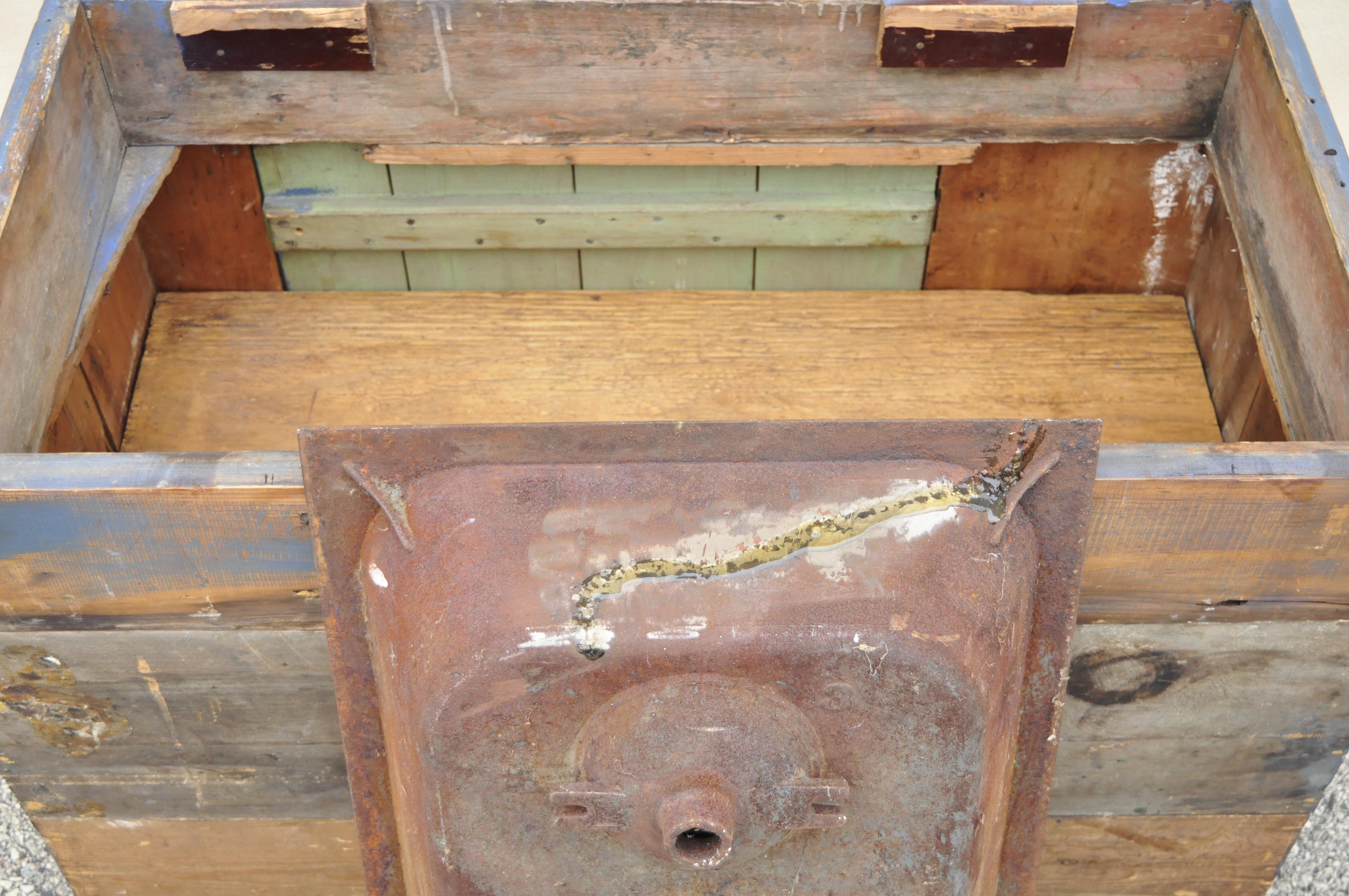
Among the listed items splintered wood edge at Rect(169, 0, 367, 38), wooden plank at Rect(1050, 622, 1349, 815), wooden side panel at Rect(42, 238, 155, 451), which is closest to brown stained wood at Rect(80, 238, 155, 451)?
wooden side panel at Rect(42, 238, 155, 451)

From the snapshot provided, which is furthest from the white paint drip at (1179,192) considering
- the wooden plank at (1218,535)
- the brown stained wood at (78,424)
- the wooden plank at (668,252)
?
the brown stained wood at (78,424)

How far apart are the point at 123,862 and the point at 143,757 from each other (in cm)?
31

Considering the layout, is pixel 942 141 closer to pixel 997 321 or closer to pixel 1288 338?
pixel 997 321

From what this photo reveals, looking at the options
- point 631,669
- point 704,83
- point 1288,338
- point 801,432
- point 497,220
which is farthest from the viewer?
point 497,220

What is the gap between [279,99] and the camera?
2170mm

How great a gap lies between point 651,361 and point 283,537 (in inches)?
36.8

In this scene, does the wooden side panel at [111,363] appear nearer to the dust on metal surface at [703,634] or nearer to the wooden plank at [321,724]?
the wooden plank at [321,724]

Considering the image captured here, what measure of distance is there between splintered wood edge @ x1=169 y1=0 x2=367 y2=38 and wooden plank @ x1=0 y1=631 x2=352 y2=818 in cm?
102

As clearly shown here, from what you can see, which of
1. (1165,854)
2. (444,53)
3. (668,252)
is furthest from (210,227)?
(1165,854)

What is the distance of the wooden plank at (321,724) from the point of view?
5.36ft

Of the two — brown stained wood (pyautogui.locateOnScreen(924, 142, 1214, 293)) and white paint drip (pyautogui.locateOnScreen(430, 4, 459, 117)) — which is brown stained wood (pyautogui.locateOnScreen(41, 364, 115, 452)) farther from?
brown stained wood (pyautogui.locateOnScreen(924, 142, 1214, 293))

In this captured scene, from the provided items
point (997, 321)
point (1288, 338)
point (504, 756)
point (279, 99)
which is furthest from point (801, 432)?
point (279, 99)

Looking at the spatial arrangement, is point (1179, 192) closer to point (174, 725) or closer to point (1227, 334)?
point (1227, 334)

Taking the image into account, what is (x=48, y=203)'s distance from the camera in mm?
1891
